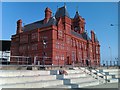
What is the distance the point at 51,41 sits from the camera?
1708 inches

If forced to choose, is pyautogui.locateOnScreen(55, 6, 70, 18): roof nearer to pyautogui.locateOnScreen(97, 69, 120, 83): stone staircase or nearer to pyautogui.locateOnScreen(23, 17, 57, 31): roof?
pyautogui.locateOnScreen(23, 17, 57, 31): roof

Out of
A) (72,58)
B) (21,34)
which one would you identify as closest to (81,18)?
(72,58)

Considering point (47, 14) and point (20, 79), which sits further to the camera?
point (47, 14)

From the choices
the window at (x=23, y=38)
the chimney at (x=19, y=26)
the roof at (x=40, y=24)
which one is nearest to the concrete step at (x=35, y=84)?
the roof at (x=40, y=24)

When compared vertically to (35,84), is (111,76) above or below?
below

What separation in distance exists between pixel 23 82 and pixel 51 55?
29.7 meters

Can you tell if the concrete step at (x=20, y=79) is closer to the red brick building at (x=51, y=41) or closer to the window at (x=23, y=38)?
the red brick building at (x=51, y=41)

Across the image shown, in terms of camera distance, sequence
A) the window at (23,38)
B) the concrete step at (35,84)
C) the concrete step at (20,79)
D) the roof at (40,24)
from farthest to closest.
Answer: the window at (23,38) → the roof at (40,24) → the concrete step at (20,79) → the concrete step at (35,84)

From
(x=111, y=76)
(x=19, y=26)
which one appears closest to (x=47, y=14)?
(x=19, y=26)

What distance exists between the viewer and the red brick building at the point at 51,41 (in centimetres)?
4394

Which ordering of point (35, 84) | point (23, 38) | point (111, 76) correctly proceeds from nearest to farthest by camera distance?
1. point (35, 84)
2. point (111, 76)
3. point (23, 38)

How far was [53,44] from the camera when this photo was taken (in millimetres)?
43219

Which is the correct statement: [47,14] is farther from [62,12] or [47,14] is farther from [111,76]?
[111,76]

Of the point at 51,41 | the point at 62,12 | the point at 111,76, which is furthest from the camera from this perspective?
the point at 62,12
